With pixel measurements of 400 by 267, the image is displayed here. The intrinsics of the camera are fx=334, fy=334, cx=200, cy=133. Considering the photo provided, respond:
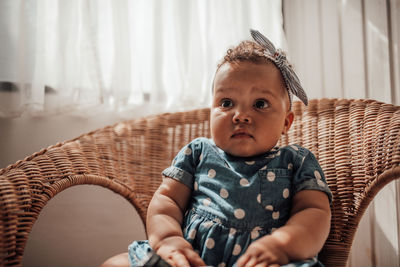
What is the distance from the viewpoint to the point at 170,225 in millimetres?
823

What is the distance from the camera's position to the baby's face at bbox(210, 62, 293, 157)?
0.89 meters

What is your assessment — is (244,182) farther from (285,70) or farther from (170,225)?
(285,70)

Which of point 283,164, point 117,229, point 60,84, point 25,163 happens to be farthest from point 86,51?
point 283,164

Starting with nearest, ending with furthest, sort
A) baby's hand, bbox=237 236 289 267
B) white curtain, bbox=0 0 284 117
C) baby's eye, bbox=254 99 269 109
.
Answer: baby's hand, bbox=237 236 289 267
baby's eye, bbox=254 99 269 109
white curtain, bbox=0 0 284 117

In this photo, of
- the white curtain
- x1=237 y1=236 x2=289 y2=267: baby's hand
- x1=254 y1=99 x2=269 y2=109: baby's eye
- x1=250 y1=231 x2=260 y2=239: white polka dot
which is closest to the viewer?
x1=237 y1=236 x2=289 y2=267: baby's hand

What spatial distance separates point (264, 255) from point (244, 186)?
205 millimetres

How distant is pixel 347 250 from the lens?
930mm

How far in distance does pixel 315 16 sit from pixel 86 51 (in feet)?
3.29

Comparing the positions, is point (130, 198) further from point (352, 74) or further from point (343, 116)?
point (352, 74)

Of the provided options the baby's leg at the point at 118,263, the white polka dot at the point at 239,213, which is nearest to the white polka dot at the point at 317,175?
the white polka dot at the point at 239,213

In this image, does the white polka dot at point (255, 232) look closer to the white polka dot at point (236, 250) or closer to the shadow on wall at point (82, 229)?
the white polka dot at point (236, 250)

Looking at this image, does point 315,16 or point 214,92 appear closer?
point 214,92

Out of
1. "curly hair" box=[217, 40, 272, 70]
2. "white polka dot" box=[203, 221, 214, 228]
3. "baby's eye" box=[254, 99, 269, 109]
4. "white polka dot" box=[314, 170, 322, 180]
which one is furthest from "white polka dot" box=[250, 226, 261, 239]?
"curly hair" box=[217, 40, 272, 70]

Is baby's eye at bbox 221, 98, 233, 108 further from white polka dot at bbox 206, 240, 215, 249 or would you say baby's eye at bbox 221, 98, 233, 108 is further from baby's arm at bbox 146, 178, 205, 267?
white polka dot at bbox 206, 240, 215, 249
